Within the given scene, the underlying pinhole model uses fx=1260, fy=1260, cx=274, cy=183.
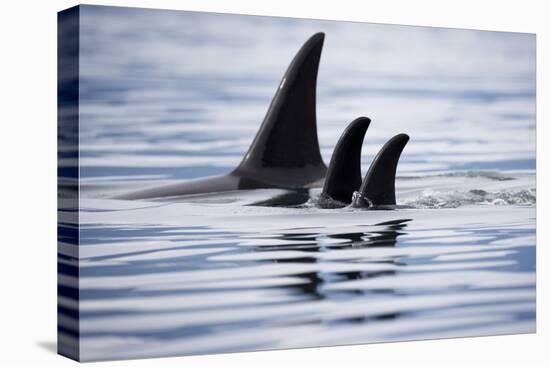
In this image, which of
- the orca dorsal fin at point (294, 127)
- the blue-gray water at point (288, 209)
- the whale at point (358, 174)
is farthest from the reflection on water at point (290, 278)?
the orca dorsal fin at point (294, 127)

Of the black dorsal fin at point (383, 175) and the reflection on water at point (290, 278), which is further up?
the black dorsal fin at point (383, 175)

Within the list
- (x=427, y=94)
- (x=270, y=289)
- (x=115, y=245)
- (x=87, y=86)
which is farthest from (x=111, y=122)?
(x=427, y=94)

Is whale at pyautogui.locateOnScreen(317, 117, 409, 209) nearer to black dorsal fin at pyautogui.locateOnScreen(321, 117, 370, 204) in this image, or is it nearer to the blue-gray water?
black dorsal fin at pyautogui.locateOnScreen(321, 117, 370, 204)

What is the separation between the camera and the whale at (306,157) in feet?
45.2

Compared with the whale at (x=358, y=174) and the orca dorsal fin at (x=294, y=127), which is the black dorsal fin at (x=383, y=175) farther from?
the orca dorsal fin at (x=294, y=127)

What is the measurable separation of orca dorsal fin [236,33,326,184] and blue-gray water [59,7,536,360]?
0.40 feet

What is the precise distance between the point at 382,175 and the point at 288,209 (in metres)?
1.22

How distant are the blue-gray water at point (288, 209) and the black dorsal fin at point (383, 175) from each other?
0.41 feet

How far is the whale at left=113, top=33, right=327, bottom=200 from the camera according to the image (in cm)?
1363

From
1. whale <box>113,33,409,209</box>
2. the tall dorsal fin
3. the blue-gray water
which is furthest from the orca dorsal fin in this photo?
the tall dorsal fin

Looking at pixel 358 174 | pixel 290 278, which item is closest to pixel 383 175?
pixel 358 174

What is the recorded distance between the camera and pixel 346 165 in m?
14.1

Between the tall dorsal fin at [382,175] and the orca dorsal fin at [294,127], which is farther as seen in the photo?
the tall dorsal fin at [382,175]

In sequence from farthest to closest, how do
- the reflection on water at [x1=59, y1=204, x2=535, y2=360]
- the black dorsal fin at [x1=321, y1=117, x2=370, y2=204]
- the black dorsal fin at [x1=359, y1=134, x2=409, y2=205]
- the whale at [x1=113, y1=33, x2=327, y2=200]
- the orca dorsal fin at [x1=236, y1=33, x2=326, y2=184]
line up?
the black dorsal fin at [x1=359, y1=134, x2=409, y2=205], the black dorsal fin at [x1=321, y1=117, x2=370, y2=204], the orca dorsal fin at [x1=236, y1=33, x2=326, y2=184], the whale at [x1=113, y1=33, x2=327, y2=200], the reflection on water at [x1=59, y1=204, x2=535, y2=360]
